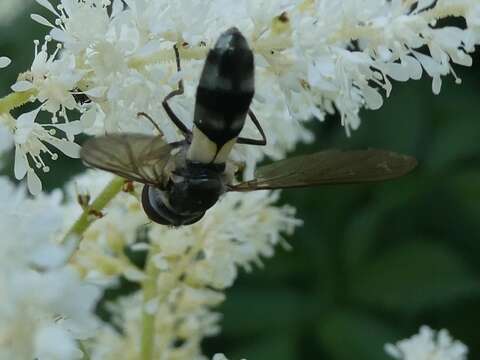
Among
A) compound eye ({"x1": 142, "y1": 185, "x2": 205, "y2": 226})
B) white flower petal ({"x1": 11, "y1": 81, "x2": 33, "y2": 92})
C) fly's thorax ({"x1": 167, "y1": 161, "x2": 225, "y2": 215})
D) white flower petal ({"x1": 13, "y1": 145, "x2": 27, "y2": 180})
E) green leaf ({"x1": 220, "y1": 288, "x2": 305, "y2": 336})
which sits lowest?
green leaf ({"x1": 220, "y1": 288, "x2": 305, "y2": 336})

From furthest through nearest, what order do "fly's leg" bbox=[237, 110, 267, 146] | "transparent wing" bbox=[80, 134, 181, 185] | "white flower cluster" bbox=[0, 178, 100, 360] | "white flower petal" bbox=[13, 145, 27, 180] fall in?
"fly's leg" bbox=[237, 110, 267, 146], "white flower petal" bbox=[13, 145, 27, 180], "transparent wing" bbox=[80, 134, 181, 185], "white flower cluster" bbox=[0, 178, 100, 360]

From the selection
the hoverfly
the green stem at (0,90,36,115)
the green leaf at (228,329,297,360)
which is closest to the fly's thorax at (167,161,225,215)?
the hoverfly

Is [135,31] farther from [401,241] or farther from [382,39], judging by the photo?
[401,241]

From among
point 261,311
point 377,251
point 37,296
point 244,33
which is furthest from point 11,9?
point 37,296

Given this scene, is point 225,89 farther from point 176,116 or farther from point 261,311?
point 261,311

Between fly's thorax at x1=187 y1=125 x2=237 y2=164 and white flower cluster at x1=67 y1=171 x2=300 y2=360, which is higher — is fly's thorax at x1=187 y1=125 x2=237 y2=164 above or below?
above

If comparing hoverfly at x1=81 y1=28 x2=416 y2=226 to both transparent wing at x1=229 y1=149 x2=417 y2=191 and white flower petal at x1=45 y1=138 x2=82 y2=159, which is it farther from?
white flower petal at x1=45 y1=138 x2=82 y2=159
